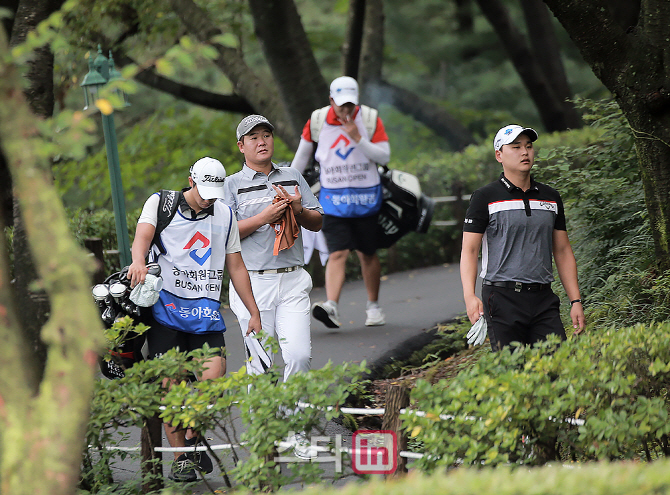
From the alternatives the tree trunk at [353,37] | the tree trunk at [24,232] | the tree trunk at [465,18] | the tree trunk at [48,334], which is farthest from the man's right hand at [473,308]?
the tree trunk at [465,18]

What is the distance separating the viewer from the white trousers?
5223 millimetres

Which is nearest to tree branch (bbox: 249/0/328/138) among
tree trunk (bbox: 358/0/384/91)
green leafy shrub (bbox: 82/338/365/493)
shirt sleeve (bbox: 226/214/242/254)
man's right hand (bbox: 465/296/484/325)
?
tree trunk (bbox: 358/0/384/91)

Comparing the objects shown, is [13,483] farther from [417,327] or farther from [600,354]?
[417,327]

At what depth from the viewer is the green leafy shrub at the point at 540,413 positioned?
3396mm

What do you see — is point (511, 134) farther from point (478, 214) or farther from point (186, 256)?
point (186, 256)

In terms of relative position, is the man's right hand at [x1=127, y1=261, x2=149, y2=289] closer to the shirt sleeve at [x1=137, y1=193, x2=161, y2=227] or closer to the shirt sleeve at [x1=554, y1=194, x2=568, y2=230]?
the shirt sleeve at [x1=137, y1=193, x2=161, y2=227]

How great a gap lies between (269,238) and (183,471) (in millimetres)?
1687

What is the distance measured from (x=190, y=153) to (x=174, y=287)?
10866mm

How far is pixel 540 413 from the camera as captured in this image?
3.47m

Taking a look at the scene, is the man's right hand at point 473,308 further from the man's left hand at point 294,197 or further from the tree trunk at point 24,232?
the tree trunk at point 24,232

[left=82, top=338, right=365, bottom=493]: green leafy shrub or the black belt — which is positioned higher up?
the black belt

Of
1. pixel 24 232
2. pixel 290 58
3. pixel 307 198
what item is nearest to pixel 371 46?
pixel 290 58

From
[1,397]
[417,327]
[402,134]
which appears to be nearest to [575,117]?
[402,134]

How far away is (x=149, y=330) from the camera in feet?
16.0
